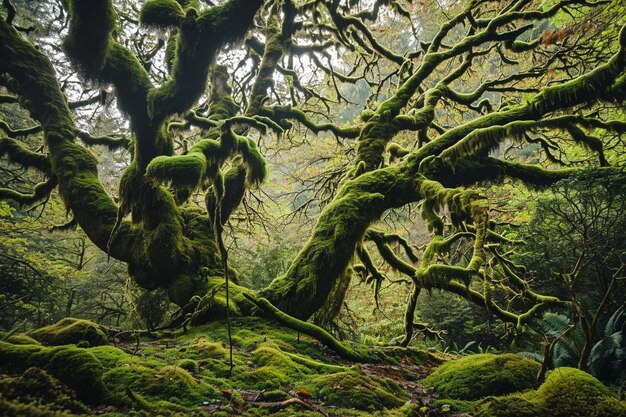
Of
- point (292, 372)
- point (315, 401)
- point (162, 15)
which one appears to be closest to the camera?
point (315, 401)

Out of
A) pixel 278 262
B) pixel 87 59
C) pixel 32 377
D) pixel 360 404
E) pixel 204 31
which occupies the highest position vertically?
pixel 204 31

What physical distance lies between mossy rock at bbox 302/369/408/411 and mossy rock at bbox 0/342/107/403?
72.3 inches

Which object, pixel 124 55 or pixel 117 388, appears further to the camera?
pixel 124 55

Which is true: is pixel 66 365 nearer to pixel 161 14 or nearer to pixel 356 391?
pixel 356 391

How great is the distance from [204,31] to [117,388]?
16.0 ft

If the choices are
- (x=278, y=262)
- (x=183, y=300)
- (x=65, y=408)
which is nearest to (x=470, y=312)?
(x=278, y=262)

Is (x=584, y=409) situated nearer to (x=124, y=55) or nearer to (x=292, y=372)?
(x=292, y=372)

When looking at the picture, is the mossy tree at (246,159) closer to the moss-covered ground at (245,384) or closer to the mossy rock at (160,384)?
the moss-covered ground at (245,384)

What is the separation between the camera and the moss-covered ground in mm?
2609

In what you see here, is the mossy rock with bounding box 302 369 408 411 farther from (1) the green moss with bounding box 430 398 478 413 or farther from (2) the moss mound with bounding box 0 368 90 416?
(2) the moss mound with bounding box 0 368 90 416

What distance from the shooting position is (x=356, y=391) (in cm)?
341

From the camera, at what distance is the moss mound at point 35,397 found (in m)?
1.65

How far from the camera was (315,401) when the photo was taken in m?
3.22

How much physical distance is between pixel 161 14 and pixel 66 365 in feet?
16.0
